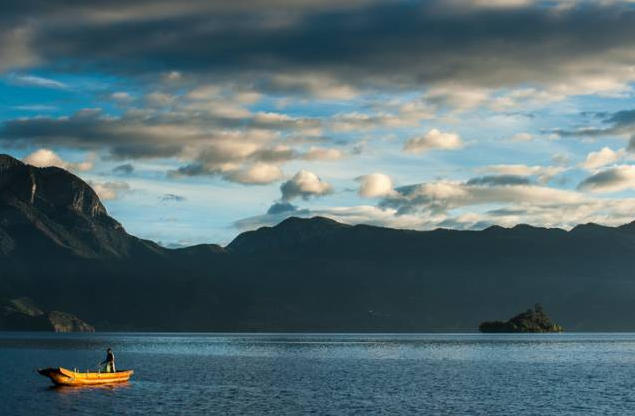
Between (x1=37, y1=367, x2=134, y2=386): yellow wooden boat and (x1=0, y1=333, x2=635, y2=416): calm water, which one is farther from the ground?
(x1=37, y1=367, x2=134, y2=386): yellow wooden boat

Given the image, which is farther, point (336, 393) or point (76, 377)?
point (76, 377)

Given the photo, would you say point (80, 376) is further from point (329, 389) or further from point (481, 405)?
point (481, 405)

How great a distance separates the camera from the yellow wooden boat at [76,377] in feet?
461

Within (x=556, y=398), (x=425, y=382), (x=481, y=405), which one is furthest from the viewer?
(x=425, y=382)

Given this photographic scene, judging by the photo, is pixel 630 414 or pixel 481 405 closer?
pixel 630 414

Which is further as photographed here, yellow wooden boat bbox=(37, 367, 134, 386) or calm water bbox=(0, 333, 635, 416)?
yellow wooden boat bbox=(37, 367, 134, 386)

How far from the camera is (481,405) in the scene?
122 metres

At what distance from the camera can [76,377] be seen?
142375 mm

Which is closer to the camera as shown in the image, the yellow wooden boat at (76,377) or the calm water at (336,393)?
the calm water at (336,393)

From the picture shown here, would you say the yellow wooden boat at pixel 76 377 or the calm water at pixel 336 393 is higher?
the yellow wooden boat at pixel 76 377

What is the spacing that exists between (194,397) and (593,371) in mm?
96591

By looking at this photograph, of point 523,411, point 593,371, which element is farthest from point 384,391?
point 593,371

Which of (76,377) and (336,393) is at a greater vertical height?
(76,377)

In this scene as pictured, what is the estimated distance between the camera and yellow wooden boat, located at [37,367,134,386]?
140 meters
